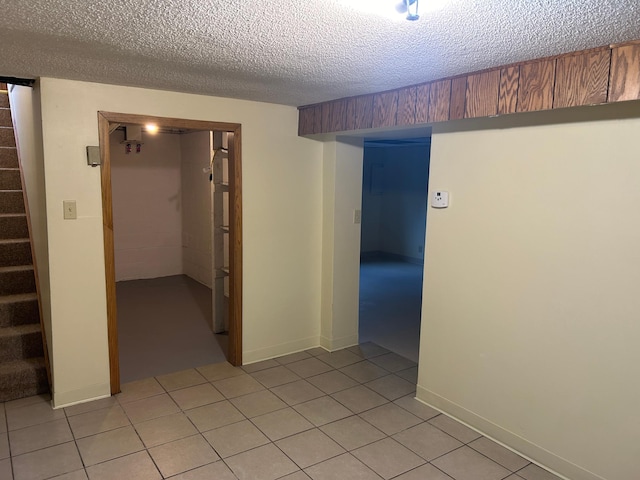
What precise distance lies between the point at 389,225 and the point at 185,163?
4.20 meters

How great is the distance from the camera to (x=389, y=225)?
29.0ft

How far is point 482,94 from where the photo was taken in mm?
2303

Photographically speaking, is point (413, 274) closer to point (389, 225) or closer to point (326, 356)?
point (389, 225)

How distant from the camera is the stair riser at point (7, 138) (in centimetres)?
416

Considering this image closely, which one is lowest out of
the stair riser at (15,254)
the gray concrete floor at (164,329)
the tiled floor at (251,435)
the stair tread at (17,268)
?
the tiled floor at (251,435)

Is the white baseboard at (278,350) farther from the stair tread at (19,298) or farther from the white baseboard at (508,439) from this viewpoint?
the stair tread at (19,298)

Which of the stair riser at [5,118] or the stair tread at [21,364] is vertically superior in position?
the stair riser at [5,118]

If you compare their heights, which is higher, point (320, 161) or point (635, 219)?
point (320, 161)

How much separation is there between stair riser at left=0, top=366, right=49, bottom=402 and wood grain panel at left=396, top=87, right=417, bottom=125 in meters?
2.86

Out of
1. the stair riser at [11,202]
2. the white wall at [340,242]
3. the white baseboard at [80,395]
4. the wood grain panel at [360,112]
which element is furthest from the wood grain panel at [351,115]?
the stair riser at [11,202]

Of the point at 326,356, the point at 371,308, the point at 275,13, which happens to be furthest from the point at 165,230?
the point at 275,13

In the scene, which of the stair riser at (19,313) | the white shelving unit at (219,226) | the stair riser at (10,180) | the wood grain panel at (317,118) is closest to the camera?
the stair riser at (19,313)

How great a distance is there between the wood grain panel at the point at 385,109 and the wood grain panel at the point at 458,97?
420 mm

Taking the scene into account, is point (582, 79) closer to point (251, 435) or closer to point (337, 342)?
point (251, 435)
